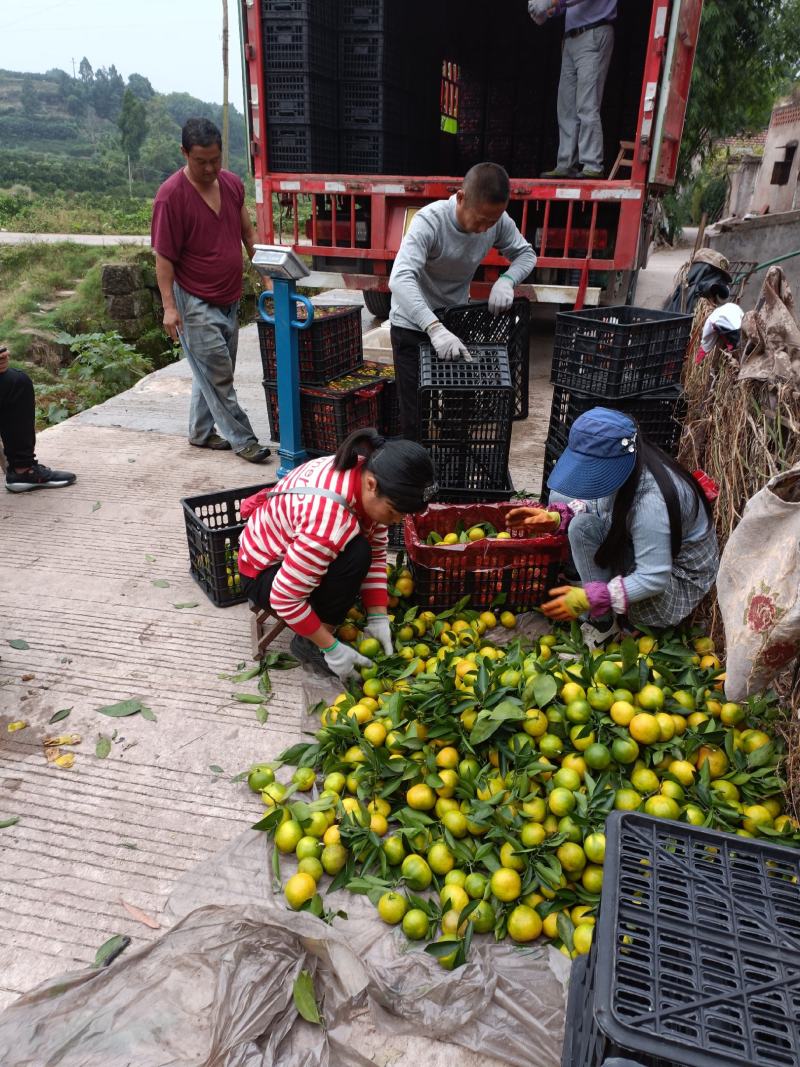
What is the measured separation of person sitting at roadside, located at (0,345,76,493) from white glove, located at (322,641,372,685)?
3.21 meters

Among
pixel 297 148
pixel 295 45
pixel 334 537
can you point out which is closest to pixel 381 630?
pixel 334 537

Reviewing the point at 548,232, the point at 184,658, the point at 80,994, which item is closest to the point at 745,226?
the point at 548,232

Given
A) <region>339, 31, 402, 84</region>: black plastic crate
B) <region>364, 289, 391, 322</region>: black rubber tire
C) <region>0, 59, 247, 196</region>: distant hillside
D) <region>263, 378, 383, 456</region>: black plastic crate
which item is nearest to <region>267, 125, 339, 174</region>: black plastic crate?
<region>339, 31, 402, 84</region>: black plastic crate

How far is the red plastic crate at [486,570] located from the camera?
11.6 feet

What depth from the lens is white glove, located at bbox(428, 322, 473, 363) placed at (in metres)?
4.08

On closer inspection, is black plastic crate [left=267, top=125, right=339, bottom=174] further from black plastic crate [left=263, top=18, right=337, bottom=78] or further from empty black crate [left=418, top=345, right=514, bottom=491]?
empty black crate [left=418, top=345, right=514, bottom=491]

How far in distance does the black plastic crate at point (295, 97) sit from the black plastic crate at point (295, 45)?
6cm

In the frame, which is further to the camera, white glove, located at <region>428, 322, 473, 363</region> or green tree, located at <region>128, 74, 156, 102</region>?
green tree, located at <region>128, 74, 156, 102</region>

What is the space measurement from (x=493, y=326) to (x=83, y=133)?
11566 cm

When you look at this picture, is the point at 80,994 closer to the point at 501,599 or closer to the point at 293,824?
the point at 293,824

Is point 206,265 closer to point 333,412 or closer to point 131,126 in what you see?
point 333,412

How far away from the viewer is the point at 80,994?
190cm

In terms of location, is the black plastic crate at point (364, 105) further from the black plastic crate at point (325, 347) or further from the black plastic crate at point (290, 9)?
the black plastic crate at point (325, 347)

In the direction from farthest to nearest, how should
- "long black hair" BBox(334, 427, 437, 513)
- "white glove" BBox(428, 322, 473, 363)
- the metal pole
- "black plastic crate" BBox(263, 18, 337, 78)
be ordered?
1. "black plastic crate" BBox(263, 18, 337, 78)
2. the metal pole
3. "white glove" BBox(428, 322, 473, 363)
4. "long black hair" BBox(334, 427, 437, 513)
